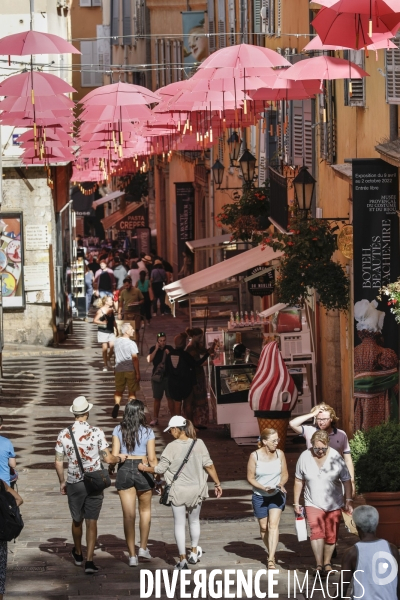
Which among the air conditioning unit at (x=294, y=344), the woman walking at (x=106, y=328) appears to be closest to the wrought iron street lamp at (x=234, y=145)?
the woman walking at (x=106, y=328)

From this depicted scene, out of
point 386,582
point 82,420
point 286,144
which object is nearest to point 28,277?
point 286,144

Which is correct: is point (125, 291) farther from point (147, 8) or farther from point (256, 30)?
point (147, 8)

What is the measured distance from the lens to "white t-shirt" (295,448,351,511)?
1195 cm

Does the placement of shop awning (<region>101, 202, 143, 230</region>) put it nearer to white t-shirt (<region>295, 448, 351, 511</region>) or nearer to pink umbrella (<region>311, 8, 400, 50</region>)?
pink umbrella (<region>311, 8, 400, 50</region>)

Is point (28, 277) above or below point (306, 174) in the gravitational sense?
below

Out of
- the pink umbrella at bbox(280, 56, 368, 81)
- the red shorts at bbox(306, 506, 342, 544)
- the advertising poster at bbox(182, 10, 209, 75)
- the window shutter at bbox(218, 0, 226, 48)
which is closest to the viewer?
the red shorts at bbox(306, 506, 342, 544)

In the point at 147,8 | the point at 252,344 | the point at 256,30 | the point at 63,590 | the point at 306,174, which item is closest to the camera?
the point at 63,590

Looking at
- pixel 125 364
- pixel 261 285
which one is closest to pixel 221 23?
pixel 261 285

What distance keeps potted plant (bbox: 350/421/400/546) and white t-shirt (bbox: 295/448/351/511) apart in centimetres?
46

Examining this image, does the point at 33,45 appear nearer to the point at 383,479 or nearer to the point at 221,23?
the point at 383,479

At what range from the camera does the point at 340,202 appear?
19203 mm

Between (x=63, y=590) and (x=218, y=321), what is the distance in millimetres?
12055

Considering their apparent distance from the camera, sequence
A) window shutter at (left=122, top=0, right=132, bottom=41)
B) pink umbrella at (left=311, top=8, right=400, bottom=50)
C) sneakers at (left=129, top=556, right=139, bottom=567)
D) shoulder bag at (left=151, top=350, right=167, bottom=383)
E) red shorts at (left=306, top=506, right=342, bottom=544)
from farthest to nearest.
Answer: window shutter at (left=122, top=0, right=132, bottom=41)
shoulder bag at (left=151, top=350, right=167, bottom=383)
pink umbrella at (left=311, top=8, right=400, bottom=50)
sneakers at (left=129, top=556, right=139, bottom=567)
red shorts at (left=306, top=506, right=342, bottom=544)

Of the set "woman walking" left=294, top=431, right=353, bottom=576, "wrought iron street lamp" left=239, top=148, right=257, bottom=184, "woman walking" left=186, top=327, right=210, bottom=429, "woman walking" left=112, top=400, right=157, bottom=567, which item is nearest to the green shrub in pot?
"woman walking" left=294, top=431, right=353, bottom=576
